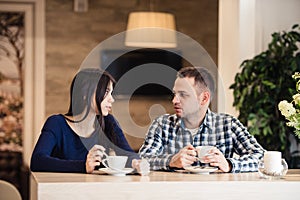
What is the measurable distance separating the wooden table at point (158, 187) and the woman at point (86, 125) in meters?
0.40

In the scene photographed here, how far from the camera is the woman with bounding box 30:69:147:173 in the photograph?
9.98 feet

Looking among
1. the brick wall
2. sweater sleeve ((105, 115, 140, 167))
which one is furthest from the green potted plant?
the brick wall

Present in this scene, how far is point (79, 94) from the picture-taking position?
3.10m

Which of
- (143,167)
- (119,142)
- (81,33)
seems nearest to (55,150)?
(119,142)

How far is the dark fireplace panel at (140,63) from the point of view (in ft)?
20.5

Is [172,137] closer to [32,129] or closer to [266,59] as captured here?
[266,59]

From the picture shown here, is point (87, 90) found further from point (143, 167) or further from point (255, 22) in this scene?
point (255, 22)

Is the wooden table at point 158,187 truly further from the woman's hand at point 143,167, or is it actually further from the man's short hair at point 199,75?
the man's short hair at point 199,75

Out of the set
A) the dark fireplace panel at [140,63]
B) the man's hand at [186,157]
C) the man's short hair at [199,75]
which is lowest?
the man's hand at [186,157]

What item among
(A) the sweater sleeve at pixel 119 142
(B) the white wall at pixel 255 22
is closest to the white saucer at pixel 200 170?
(A) the sweater sleeve at pixel 119 142

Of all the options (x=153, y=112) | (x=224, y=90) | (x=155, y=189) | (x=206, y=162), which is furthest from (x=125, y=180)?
(x=153, y=112)

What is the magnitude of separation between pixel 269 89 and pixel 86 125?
1718 mm

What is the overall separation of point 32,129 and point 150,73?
127 centimetres

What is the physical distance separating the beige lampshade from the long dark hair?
2.41 metres
